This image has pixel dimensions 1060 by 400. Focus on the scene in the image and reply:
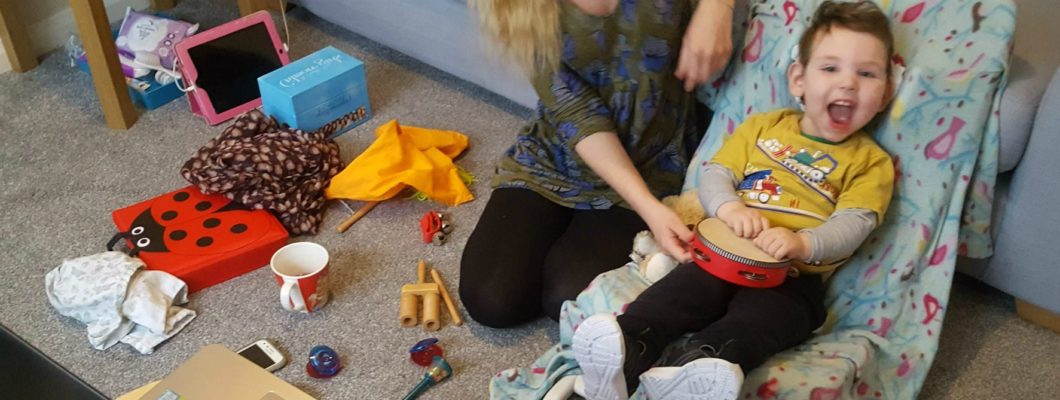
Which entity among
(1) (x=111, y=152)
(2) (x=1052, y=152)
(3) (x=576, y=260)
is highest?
(2) (x=1052, y=152)

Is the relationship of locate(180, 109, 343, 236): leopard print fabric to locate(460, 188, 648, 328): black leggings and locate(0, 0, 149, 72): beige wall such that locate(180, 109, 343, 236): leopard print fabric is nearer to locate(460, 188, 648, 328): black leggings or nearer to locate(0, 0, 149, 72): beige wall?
locate(460, 188, 648, 328): black leggings

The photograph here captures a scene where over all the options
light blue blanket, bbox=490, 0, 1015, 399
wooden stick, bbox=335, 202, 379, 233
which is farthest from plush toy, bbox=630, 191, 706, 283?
wooden stick, bbox=335, 202, 379, 233

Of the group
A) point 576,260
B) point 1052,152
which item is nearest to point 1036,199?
point 1052,152

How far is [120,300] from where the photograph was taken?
156cm

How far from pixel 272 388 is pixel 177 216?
0.54m

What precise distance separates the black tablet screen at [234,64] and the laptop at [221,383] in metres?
0.91

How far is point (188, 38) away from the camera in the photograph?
216cm

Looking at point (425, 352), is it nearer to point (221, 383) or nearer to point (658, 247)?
point (221, 383)

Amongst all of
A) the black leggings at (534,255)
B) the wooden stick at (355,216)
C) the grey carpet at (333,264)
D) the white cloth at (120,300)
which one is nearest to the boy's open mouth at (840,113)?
the black leggings at (534,255)

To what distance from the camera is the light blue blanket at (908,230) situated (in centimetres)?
130

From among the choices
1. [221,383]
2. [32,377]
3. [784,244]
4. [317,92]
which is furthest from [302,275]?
[32,377]

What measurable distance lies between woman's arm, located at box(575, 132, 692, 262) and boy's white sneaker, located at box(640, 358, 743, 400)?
256 millimetres

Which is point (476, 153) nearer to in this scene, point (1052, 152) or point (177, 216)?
point (177, 216)

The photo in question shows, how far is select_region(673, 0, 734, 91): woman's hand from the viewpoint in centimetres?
142
